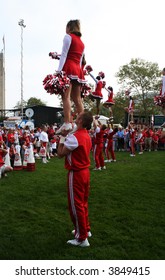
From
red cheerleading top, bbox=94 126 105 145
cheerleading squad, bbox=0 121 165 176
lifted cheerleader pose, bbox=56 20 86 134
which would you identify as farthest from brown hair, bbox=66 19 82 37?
red cheerleading top, bbox=94 126 105 145

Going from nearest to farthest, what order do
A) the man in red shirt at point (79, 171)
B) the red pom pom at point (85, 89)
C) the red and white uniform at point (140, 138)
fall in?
the man in red shirt at point (79, 171) → the red pom pom at point (85, 89) → the red and white uniform at point (140, 138)

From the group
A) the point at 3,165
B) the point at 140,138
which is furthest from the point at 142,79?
the point at 3,165

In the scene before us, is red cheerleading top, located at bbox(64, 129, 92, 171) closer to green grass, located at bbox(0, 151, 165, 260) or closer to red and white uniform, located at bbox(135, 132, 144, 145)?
green grass, located at bbox(0, 151, 165, 260)

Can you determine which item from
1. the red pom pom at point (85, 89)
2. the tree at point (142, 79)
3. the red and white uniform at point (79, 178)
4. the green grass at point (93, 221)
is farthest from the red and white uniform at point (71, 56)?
the tree at point (142, 79)

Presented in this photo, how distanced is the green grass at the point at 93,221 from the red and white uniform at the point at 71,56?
2376 millimetres

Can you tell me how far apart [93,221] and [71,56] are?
2.69 metres

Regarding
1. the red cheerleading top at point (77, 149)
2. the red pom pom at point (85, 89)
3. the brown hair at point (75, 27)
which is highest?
the brown hair at point (75, 27)

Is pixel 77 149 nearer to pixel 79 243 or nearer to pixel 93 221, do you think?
pixel 79 243

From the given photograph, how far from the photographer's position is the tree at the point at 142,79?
48906mm

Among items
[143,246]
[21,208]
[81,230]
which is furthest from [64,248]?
[21,208]

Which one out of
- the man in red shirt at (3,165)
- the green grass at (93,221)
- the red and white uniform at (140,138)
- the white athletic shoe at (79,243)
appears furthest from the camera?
the red and white uniform at (140,138)

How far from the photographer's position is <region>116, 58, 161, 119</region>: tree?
4891 centimetres

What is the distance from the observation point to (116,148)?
23.7 m

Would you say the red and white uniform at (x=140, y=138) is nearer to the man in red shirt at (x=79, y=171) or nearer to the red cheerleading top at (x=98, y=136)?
the red cheerleading top at (x=98, y=136)
